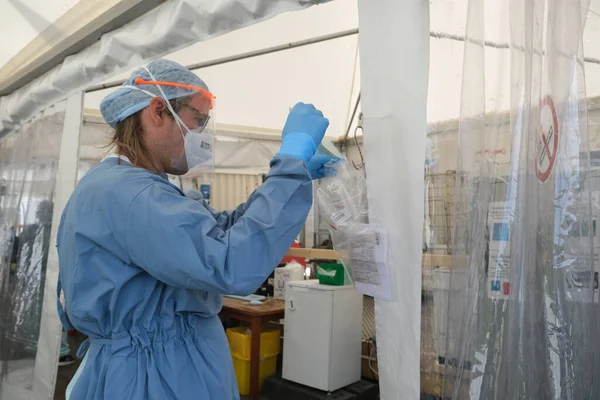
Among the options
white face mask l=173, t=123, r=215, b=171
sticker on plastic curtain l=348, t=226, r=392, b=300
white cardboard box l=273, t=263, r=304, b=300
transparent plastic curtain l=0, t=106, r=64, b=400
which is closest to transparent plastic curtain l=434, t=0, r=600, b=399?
sticker on plastic curtain l=348, t=226, r=392, b=300

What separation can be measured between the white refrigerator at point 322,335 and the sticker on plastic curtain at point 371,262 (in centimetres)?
140

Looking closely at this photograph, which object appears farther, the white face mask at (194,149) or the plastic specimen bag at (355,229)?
the white face mask at (194,149)

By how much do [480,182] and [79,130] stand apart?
5.31 feet

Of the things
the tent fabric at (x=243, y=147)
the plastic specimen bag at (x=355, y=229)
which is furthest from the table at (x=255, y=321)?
the plastic specimen bag at (x=355, y=229)

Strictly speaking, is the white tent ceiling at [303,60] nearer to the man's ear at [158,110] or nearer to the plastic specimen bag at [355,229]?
the plastic specimen bag at [355,229]

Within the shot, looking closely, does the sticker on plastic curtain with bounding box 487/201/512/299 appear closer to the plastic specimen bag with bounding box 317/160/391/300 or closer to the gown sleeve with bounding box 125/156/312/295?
the plastic specimen bag with bounding box 317/160/391/300

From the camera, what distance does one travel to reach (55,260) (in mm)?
1858

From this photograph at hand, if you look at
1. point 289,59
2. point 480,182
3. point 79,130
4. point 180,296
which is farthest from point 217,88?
point 480,182

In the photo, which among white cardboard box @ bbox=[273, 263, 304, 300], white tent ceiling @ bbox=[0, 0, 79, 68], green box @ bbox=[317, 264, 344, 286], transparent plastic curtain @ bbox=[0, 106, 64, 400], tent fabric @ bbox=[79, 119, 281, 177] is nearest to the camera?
white tent ceiling @ bbox=[0, 0, 79, 68]

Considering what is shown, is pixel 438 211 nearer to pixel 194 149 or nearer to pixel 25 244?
pixel 194 149

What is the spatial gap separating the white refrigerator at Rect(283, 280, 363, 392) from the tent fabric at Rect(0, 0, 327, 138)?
1.35 meters

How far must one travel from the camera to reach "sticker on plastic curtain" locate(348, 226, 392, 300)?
0.75 metres

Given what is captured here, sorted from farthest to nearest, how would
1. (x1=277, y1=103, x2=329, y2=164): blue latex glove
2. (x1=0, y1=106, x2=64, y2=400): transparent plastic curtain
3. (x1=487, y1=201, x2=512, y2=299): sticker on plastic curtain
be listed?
(x1=0, y1=106, x2=64, y2=400): transparent plastic curtain, (x1=277, y1=103, x2=329, y2=164): blue latex glove, (x1=487, y1=201, x2=512, y2=299): sticker on plastic curtain

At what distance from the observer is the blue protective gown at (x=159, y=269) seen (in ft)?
2.55
